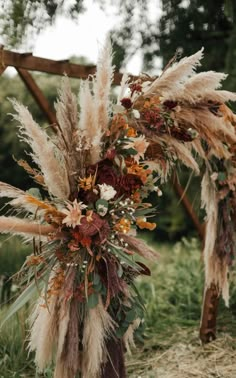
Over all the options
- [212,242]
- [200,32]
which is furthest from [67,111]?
[200,32]

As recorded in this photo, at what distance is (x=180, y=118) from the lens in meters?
2.62

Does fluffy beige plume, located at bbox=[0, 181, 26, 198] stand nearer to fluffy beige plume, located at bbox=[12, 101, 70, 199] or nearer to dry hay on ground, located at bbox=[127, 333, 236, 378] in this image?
fluffy beige plume, located at bbox=[12, 101, 70, 199]

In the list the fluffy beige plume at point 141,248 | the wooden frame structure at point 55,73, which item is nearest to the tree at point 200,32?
the wooden frame structure at point 55,73

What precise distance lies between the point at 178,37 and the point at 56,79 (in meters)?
2.13

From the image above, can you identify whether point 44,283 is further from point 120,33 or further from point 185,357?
point 120,33

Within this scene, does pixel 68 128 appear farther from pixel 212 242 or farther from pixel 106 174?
pixel 212 242

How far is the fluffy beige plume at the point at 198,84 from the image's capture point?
95.6 inches

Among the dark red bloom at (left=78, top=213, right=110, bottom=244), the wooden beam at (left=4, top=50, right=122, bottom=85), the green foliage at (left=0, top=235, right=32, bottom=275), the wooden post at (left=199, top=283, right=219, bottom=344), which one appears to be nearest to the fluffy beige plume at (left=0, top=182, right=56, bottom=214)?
the dark red bloom at (left=78, top=213, right=110, bottom=244)

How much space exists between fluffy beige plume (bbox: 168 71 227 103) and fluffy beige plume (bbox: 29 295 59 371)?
3.21 ft

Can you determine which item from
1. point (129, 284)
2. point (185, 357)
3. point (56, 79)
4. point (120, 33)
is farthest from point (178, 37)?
point (129, 284)

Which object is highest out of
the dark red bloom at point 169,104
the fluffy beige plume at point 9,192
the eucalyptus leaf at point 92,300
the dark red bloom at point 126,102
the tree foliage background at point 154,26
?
the tree foliage background at point 154,26

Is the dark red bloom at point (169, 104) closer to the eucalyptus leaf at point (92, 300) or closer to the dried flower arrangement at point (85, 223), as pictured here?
the dried flower arrangement at point (85, 223)

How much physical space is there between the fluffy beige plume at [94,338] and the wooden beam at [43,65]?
4.53ft

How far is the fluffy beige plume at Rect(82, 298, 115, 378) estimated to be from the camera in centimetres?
211
